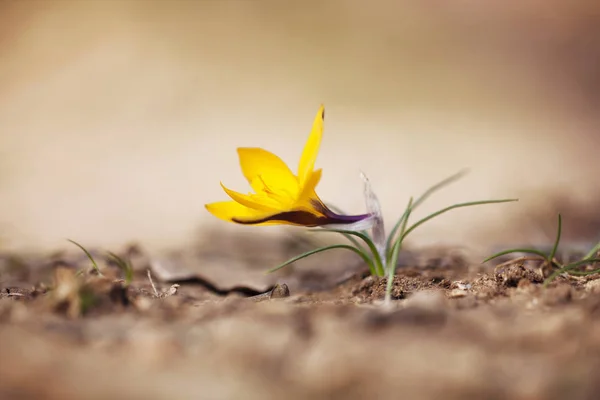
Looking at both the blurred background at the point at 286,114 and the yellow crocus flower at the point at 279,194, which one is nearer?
the yellow crocus flower at the point at 279,194

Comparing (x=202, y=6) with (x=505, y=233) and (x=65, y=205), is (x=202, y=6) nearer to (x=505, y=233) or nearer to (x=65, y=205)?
(x=65, y=205)

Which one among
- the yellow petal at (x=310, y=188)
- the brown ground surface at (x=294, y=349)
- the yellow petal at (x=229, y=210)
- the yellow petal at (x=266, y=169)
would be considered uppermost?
the yellow petal at (x=266, y=169)

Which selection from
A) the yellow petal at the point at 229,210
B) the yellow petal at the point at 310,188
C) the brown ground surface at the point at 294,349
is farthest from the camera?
the yellow petal at the point at 229,210

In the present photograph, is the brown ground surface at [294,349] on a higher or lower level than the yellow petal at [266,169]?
lower

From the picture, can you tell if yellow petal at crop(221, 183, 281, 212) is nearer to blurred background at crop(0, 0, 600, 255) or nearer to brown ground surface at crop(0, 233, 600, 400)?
brown ground surface at crop(0, 233, 600, 400)

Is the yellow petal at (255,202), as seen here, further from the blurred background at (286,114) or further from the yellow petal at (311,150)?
the blurred background at (286,114)

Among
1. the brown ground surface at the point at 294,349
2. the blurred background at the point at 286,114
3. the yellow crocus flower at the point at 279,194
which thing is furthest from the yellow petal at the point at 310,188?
the blurred background at the point at 286,114

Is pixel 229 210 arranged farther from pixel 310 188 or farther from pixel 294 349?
pixel 294 349

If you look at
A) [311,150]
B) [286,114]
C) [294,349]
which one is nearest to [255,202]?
[311,150]

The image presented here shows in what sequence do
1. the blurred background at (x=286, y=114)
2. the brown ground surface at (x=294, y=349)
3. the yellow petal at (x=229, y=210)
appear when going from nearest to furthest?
the brown ground surface at (x=294, y=349), the yellow petal at (x=229, y=210), the blurred background at (x=286, y=114)
